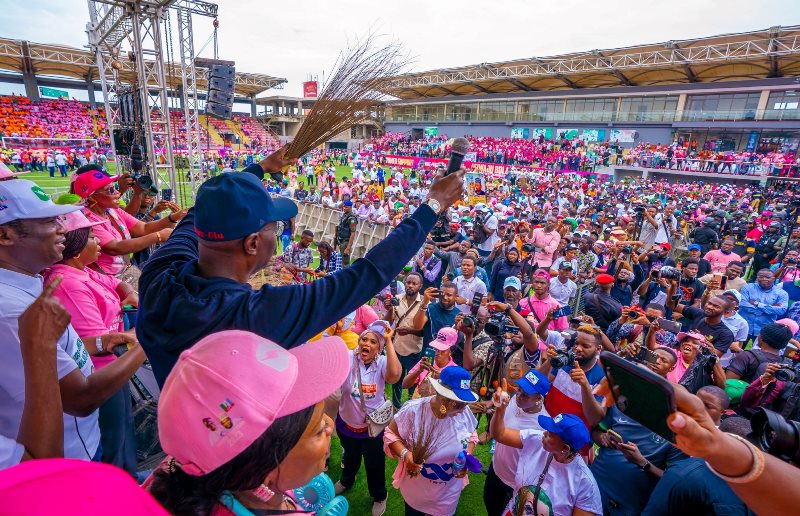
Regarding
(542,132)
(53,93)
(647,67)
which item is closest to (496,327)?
(647,67)

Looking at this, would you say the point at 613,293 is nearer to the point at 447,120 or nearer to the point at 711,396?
the point at 711,396

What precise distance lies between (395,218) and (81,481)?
11253mm

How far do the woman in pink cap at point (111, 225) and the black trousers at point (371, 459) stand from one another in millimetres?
2438

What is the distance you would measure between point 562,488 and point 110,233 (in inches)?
163

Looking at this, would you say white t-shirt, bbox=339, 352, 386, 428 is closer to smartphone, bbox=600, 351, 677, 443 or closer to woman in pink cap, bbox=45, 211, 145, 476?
woman in pink cap, bbox=45, 211, 145, 476

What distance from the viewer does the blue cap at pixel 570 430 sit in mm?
2449

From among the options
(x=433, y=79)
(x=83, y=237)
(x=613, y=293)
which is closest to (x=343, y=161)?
(x=433, y=79)

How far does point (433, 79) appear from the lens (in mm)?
42562

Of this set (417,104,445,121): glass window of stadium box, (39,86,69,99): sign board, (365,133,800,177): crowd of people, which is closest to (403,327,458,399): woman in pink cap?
(365,133,800,177): crowd of people

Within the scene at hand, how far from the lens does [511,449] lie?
3.07 meters

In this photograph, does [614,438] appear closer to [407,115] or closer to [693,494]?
[693,494]

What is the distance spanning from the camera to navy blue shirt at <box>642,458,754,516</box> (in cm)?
199

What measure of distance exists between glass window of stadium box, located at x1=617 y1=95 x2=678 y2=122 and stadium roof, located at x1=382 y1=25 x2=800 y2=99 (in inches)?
68.6

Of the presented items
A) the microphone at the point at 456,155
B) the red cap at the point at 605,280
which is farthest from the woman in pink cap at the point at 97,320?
the red cap at the point at 605,280
